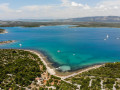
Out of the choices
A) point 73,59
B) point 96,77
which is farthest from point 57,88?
point 73,59

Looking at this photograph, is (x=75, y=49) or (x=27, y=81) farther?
(x=75, y=49)

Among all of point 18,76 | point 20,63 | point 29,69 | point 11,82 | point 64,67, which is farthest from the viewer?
point 64,67

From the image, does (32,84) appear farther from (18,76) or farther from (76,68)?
(76,68)

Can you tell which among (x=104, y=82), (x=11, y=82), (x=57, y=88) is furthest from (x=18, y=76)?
(x=104, y=82)

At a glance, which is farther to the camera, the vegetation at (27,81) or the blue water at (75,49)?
the blue water at (75,49)

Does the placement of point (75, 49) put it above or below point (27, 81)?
above

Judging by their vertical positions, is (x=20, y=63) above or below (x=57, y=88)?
above

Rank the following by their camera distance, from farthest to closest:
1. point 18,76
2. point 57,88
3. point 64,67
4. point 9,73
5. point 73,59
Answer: point 73,59 < point 64,67 < point 9,73 < point 18,76 < point 57,88

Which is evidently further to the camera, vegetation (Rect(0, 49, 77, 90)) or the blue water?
the blue water

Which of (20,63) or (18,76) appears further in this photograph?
(20,63)

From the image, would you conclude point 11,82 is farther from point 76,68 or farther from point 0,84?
point 76,68
